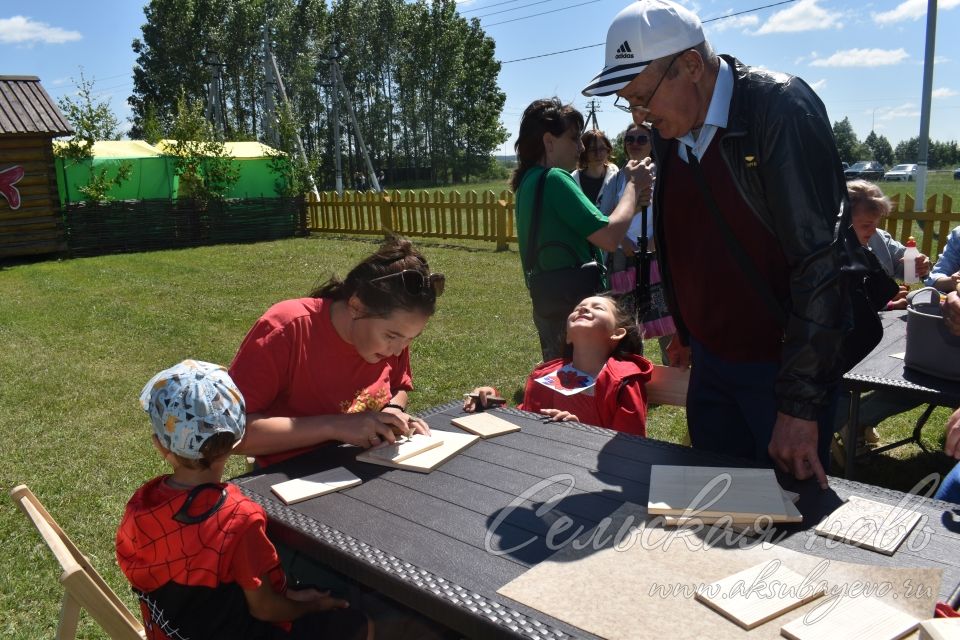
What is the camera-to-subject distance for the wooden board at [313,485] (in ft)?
6.34

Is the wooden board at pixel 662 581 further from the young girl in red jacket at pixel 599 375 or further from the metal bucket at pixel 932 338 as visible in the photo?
the metal bucket at pixel 932 338

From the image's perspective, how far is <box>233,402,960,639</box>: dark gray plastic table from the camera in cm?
145

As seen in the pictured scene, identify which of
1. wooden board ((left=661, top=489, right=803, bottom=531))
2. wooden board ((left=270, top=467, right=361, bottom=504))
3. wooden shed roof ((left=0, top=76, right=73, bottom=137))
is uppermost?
wooden shed roof ((left=0, top=76, right=73, bottom=137))

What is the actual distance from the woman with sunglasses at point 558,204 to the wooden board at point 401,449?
4.96 ft

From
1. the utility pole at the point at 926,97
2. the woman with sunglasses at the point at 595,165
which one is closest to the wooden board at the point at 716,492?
the woman with sunglasses at the point at 595,165

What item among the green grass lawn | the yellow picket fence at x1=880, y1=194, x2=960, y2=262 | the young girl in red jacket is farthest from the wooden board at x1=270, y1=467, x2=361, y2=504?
the yellow picket fence at x1=880, y1=194, x2=960, y2=262

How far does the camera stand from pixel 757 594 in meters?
1.31

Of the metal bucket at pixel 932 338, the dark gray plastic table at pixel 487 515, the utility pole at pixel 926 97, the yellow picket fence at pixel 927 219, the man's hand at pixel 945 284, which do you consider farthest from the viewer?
the utility pole at pixel 926 97

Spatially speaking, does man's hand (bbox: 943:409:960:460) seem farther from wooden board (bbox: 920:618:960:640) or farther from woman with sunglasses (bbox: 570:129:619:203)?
woman with sunglasses (bbox: 570:129:619:203)

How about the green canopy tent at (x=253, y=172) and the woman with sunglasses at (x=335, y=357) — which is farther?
the green canopy tent at (x=253, y=172)

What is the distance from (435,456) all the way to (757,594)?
1048mm

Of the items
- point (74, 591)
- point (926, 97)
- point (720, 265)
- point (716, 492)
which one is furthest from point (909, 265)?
point (926, 97)

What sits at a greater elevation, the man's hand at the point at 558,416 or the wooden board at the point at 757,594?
the wooden board at the point at 757,594

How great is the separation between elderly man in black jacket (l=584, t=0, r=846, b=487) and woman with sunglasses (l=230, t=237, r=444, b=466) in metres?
0.86
